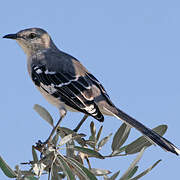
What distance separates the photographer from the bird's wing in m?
4.49

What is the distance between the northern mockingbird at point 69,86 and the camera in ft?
14.6

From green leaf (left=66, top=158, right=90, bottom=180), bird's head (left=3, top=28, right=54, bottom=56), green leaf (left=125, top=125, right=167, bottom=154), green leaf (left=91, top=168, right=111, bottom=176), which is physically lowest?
green leaf (left=91, top=168, right=111, bottom=176)

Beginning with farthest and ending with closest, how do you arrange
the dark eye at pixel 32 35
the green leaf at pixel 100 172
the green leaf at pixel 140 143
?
1. the dark eye at pixel 32 35
2. the green leaf at pixel 140 143
3. the green leaf at pixel 100 172

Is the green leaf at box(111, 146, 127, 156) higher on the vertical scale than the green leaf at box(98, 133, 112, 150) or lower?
lower

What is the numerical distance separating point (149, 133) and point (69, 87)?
4.77 feet

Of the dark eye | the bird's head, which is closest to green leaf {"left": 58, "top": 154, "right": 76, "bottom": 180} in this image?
the bird's head

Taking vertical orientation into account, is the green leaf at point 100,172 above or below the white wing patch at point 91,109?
below

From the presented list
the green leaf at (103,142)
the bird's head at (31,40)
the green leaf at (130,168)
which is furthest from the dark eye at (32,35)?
the green leaf at (130,168)

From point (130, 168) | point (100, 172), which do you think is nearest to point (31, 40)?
point (100, 172)

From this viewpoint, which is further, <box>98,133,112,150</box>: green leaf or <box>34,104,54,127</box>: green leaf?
<box>34,104,54,127</box>: green leaf

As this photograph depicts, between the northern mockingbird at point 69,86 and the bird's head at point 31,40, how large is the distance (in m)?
0.07

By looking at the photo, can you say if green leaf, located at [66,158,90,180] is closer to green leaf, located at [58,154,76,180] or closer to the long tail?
green leaf, located at [58,154,76,180]

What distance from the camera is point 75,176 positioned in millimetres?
2971

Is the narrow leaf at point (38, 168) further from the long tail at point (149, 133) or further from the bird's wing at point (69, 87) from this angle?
the bird's wing at point (69, 87)
